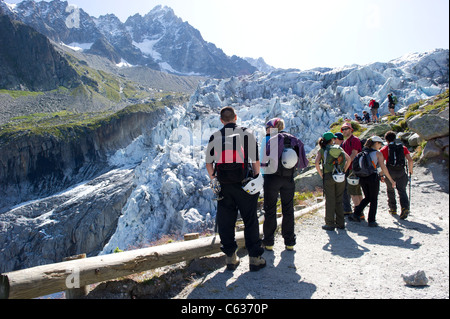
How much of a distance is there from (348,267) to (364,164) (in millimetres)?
2809

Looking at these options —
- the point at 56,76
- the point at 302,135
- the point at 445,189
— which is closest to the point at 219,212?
the point at 445,189

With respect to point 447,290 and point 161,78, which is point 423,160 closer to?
point 447,290

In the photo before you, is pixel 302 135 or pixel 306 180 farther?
pixel 302 135

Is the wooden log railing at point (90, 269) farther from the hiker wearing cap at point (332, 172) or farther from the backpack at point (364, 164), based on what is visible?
the backpack at point (364, 164)

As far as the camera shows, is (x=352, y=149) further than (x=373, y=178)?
Yes

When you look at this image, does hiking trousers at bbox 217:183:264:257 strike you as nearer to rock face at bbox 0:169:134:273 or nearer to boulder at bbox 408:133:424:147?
boulder at bbox 408:133:424:147

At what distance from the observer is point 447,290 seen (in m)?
2.81

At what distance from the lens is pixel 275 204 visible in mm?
4277

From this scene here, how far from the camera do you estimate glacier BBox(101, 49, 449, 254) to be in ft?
92.3

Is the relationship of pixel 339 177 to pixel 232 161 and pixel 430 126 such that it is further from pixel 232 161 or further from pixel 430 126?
pixel 430 126

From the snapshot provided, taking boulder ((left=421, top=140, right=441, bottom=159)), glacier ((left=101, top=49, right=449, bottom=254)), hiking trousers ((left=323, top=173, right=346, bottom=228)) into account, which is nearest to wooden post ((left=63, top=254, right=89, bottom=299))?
hiking trousers ((left=323, top=173, right=346, bottom=228))

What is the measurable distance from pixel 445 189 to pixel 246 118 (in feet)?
121

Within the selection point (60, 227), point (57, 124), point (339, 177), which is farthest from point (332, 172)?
point (57, 124)

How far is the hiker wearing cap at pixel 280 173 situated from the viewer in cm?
407
